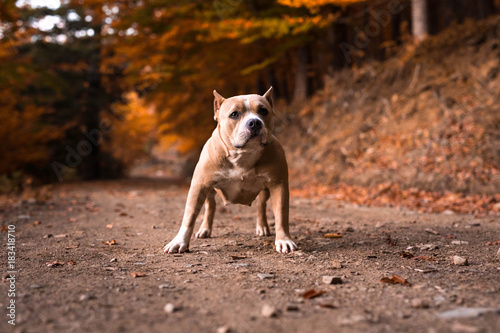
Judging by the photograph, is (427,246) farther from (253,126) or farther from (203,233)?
(203,233)

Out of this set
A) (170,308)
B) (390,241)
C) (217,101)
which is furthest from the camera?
(390,241)

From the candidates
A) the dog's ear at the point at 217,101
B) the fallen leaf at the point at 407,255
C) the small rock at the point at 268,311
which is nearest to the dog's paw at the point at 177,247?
the dog's ear at the point at 217,101

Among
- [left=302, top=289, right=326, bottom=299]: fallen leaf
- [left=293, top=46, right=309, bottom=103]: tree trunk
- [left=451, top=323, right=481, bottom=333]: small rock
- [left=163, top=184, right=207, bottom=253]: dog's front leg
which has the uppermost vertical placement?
[left=293, top=46, right=309, bottom=103]: tree trunk

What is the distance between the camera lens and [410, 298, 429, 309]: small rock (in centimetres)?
223

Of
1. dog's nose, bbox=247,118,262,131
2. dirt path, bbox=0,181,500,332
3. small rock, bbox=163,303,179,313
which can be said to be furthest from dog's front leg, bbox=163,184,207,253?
small rock, bbox=163,303,179,313

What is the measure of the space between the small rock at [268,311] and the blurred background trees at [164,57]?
8.85 metres

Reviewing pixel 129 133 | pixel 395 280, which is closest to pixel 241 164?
pixel 395 280

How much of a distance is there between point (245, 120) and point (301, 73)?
40.9 feet

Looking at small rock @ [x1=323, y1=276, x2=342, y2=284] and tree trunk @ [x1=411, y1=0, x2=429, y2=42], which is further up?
tree trunk @ [x1=411, y1=0, x2=429, y2=42]

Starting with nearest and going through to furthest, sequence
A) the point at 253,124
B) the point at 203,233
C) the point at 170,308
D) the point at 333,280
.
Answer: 1. the point at 170,308
2. the point at 333,280
3. the point at 253,124
4. the point at 203,233

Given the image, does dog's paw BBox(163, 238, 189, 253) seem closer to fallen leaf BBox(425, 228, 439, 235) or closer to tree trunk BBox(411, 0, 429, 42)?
fallen leaf BBox(425, 228, 439, 235)

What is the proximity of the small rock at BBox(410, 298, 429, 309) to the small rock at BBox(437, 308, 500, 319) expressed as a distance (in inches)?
4.4

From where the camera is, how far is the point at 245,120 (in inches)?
134

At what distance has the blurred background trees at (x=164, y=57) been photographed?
38.0ft
